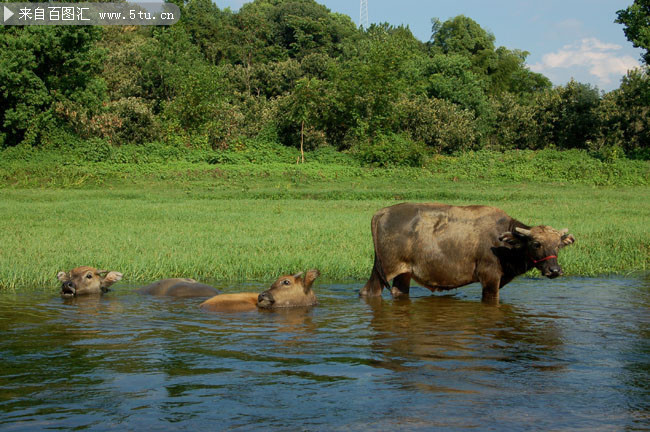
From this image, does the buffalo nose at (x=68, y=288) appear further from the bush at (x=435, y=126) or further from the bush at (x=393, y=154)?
the bush at (x=435, y=126)

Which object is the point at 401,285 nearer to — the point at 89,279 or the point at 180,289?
the point at 180,289

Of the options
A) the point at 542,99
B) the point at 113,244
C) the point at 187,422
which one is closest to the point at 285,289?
the point at 187,422

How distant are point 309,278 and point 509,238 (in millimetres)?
2670

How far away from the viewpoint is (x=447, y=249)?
9414 millimetres

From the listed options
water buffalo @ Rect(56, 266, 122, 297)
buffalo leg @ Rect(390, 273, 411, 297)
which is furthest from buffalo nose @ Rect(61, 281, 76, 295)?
buffalo leg @ Rect(390, 273, 411, 297)

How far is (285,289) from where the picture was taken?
9023 mm

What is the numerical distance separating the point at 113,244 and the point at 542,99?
1565 inches

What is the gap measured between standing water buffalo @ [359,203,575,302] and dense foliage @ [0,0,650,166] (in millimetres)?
27104

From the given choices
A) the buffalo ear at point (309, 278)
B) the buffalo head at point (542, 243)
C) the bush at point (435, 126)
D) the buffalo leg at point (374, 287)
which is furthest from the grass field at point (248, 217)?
the bush at point (435, 126)

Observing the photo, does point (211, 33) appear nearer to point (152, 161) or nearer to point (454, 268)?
point (152, 161)

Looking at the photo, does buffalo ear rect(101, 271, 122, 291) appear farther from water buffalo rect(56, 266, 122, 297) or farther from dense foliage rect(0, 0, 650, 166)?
dense foliage rect(0, 0, 650, 166)

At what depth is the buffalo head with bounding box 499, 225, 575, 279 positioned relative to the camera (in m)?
8.91

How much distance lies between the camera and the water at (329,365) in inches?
190

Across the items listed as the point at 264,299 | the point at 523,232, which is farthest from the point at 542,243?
the point at 264,299
